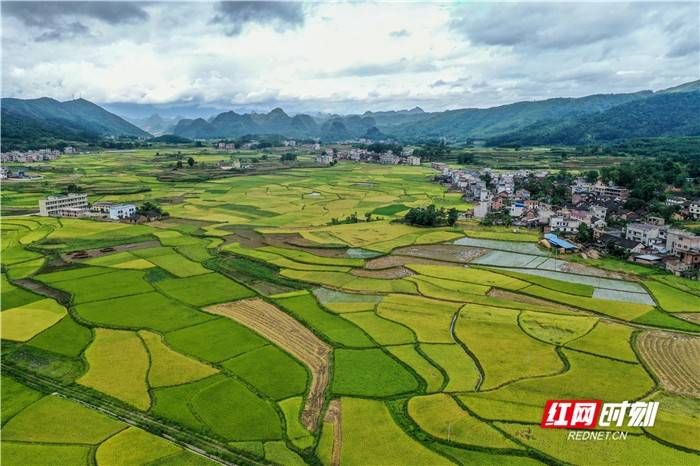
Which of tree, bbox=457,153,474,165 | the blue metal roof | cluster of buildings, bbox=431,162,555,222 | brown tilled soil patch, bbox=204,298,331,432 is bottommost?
brown tilled soil patch, bbox=204,298,331,432

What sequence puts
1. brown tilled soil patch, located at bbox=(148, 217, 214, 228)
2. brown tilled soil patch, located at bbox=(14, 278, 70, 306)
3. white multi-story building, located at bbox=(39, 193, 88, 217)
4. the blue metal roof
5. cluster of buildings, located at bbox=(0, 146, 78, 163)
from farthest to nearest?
cluster of buildings, located at bbox=(0, 146, 78, 163) < white multi-story building, located at bbox=(39, 193, 88, 217) < brown tilled soil patch, located at bbox=(148, 217, 214, 228) < the blue metal roof < brown tilled soil patch, located at bbox=(14, 278, 70, 306)

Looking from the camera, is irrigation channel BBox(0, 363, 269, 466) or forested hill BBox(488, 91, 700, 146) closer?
irrigation channel BBox(0, 363, 269, 466)

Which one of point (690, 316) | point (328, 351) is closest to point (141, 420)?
point (328, 351)

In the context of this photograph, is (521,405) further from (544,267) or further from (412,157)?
(412,157)

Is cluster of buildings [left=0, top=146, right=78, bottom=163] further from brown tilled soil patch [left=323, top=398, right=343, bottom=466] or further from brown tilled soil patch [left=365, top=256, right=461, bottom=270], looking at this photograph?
brown tilled soil patch [left=323, top=398, right=343, bottom=466]

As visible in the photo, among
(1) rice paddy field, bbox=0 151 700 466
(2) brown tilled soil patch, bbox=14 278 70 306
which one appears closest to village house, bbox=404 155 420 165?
(1) rice paddy field, bbox=0 151 700 466

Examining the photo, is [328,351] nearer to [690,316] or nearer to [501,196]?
[690,316]

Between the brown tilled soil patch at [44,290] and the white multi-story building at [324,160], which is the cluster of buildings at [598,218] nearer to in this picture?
the brown tilled soil patch at [44,290]
